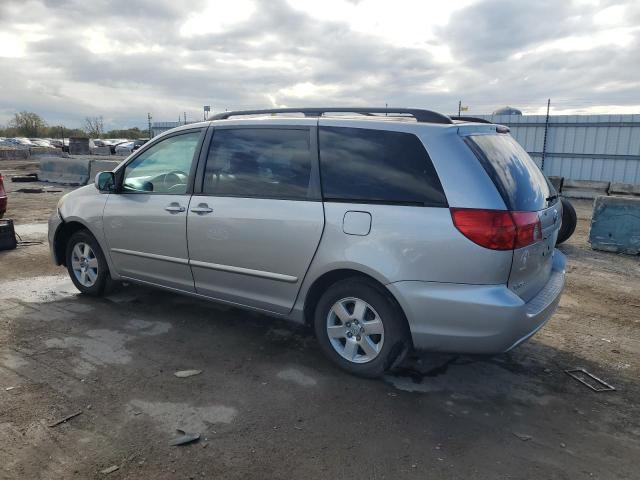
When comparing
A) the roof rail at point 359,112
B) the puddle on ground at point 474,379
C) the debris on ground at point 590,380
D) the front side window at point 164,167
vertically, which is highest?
the roof rail at point 359,112

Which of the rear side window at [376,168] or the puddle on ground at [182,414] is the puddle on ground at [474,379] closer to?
the puddle on ground at [182,414]

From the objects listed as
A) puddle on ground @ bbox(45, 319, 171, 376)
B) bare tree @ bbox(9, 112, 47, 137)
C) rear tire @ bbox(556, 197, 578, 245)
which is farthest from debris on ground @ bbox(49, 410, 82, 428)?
bare tree @ bbox(9, 112, 47, 137)

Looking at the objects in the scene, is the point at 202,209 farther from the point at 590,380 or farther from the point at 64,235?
the point at 590,380

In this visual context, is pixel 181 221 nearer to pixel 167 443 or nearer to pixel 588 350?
pixel 167 443

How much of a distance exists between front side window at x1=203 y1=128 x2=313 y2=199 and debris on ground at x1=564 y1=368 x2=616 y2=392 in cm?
244

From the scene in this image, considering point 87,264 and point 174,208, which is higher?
point 174,208

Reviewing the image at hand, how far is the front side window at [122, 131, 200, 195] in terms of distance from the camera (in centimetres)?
447

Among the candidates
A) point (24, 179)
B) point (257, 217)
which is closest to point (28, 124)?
point (24, 179)

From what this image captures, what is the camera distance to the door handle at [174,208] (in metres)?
4.36

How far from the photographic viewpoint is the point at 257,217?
390 centimetres

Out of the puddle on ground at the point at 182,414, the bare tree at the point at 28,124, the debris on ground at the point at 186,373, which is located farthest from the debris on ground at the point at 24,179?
the bare tree at the point at 28,124

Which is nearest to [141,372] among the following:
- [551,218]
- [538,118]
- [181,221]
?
[181,221]

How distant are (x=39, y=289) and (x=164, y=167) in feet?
7.75

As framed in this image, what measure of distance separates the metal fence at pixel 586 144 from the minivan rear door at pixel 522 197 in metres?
14.5
